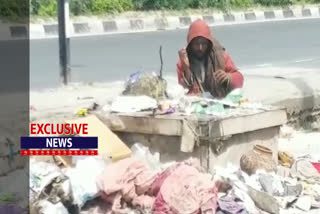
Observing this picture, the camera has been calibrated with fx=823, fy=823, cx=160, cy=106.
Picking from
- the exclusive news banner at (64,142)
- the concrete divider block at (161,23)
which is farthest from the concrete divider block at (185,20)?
the exclusive news banner at (64,142)

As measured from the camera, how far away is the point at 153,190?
5262 millimetres

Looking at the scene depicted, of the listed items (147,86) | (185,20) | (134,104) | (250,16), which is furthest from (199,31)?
(250,16)

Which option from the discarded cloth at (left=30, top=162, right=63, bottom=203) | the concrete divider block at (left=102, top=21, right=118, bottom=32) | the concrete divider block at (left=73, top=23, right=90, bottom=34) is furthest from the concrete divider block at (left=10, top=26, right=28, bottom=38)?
the discarded cloth at (left=30, top=162, right=63, bottom=203)

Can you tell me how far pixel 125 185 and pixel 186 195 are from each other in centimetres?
41

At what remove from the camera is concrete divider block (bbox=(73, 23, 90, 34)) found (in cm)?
1866

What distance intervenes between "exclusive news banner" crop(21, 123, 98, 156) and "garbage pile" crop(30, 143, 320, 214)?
11cm

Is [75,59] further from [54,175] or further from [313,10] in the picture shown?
[313,10]

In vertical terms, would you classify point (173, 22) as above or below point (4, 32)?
above

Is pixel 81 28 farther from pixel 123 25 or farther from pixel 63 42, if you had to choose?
pixel 63 42

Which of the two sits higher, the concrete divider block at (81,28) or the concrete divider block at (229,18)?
the concrete divider block at (229,18)

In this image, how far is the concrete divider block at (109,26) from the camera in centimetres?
1958

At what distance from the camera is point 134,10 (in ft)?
70.7

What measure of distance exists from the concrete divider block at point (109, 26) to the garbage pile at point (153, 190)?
14030mm

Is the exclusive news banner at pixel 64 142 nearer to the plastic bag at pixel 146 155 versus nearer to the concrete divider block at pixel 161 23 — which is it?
the plastic bag at pixel 146 155
